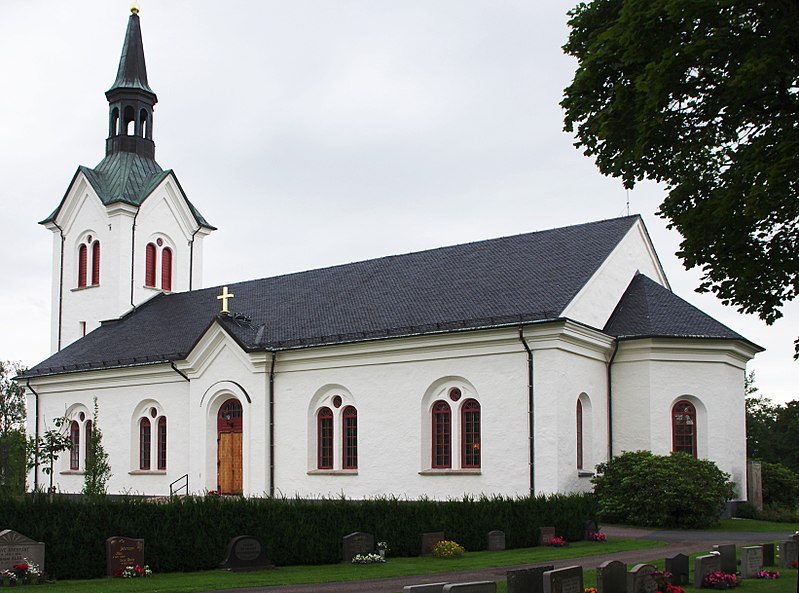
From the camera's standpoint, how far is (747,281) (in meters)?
16.4

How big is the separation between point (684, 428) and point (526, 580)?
55.1 feet

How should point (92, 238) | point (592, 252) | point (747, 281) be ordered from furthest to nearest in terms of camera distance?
Result: point (92, 238), point (592, 252), point (747, 281)

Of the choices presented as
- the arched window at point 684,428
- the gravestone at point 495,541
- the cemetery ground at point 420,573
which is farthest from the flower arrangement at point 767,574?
the arched window at point 684,428

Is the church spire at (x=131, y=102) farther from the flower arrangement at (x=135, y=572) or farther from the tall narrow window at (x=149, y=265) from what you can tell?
the flower arrangement at (x=135, y=572)

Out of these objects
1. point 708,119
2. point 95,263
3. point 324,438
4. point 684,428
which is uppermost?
point 95,263

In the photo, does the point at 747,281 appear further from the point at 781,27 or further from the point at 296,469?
the point at 296,469

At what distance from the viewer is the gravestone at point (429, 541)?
763 inches

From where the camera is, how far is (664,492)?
941 inches

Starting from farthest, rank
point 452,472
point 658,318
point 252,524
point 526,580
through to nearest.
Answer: point 658,318 < point 452,472 < point 252,524 < point 526,580

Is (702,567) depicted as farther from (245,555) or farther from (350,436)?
(350,436)

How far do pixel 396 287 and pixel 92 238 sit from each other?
16.8 meters

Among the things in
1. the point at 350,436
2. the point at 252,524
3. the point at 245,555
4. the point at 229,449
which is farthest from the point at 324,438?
the point at 245,555

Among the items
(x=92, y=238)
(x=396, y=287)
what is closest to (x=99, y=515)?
(x=396, y=287)

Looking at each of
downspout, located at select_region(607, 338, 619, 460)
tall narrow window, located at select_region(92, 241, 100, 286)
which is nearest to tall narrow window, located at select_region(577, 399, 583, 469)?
downspout, located at select_region(607, 338, 619, 460)
